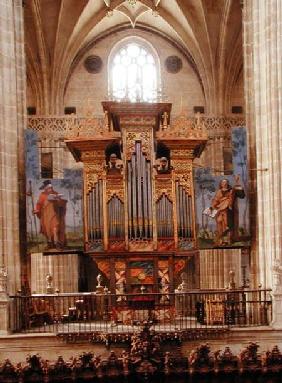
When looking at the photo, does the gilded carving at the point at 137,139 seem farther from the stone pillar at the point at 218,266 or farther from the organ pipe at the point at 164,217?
the stone pillar at the point at 218,266

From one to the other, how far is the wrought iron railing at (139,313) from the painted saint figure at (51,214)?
6.04 ft

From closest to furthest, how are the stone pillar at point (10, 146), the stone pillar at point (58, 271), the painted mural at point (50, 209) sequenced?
the stone pillar at point (10, 146), the painted mural at point (50, 209), the stone pillar at point (58, 271)

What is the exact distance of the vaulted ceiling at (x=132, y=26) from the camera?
3316 centimetres

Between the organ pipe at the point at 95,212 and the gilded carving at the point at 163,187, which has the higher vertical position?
the gilded carving at the point at 163,187

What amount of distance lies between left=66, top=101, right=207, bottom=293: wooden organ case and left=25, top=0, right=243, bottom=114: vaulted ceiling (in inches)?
405

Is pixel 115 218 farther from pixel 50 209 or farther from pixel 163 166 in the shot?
pixel 163 166

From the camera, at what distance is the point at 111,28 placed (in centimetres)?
3606

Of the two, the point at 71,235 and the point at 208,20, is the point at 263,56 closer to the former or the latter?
the point at 71,235

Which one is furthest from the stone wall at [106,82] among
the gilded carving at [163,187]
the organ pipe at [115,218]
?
the organ pipe at [115,218]

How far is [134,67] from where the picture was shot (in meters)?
36.3

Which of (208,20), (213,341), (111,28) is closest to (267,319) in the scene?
(213,341)

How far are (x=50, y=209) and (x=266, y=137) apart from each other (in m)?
6.49

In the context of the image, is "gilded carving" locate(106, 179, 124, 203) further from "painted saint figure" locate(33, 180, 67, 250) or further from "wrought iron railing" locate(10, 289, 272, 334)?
"wrought iron railing" locate(10, 289, 272, 334)

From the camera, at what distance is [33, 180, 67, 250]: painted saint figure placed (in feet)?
76.7
